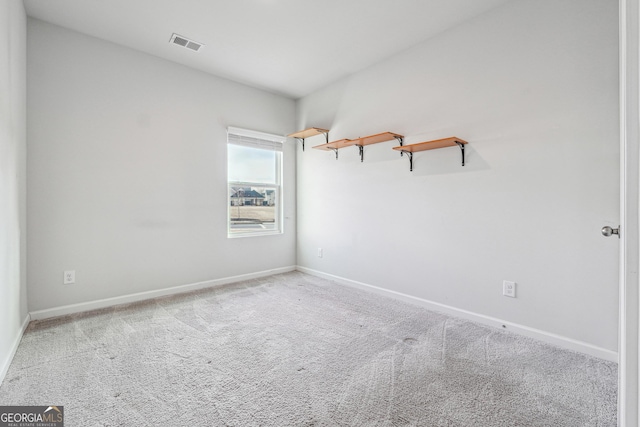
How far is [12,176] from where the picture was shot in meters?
2.05

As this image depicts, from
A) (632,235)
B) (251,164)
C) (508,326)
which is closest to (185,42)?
(251,164)

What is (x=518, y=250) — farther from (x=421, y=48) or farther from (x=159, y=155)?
(x=159, y=155)

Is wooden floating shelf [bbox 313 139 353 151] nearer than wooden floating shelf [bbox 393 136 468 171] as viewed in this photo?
No

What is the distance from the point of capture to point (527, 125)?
230cm

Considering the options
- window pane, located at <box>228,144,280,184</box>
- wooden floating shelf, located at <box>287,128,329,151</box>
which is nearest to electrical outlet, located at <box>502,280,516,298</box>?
wooden floating shelf, located at <box>287,128,329,151</box>

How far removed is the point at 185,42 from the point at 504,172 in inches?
124

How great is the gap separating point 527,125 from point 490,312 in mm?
1527

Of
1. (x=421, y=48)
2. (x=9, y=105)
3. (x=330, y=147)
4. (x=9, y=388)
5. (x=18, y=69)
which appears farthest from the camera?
(x=330, y=147)

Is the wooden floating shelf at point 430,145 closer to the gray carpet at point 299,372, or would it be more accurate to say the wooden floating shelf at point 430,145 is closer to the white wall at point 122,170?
the gray carpet at point 299,372

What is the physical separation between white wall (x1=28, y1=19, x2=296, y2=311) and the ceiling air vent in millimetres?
439

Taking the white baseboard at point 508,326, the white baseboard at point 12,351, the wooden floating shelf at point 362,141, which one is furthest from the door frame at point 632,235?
the white baseboard at point 12,351

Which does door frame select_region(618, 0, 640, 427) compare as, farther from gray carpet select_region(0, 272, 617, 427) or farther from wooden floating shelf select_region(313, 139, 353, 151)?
wooden floating shelf select_region(313, 139, 353, 151)

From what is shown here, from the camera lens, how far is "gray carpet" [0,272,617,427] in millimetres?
1468

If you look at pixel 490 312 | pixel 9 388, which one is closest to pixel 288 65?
pixel 490 312
